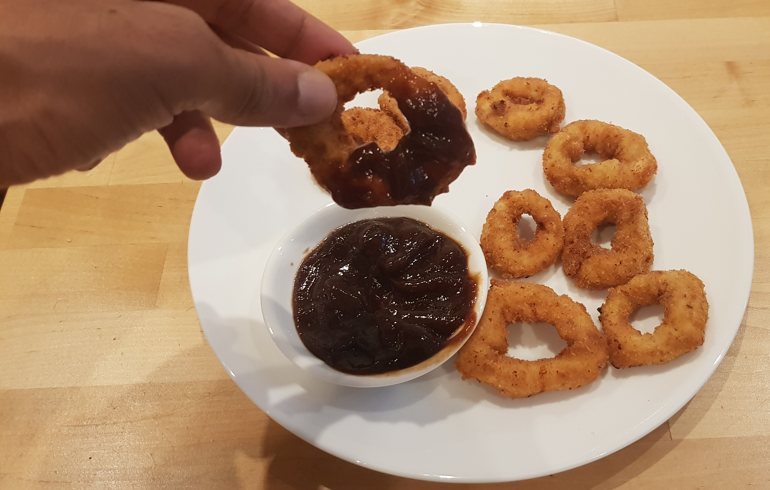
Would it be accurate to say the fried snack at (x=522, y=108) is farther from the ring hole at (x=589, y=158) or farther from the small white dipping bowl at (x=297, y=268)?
the small white dipping bowl at (x=297, y=268)

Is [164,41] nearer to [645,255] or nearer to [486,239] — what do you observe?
[486,239]

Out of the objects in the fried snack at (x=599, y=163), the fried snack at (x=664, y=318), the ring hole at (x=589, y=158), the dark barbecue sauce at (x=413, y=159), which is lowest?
the fried snack at (x=664, y=318)

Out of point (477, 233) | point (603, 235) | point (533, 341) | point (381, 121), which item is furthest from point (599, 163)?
point (381, 121)

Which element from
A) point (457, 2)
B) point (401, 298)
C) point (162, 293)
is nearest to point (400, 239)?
point (401, 298)

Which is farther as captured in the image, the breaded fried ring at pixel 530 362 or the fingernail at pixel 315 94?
the breaded fried ring at pixel 530 362

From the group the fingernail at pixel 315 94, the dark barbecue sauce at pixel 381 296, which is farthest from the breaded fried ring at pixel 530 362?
the fingernail at pixel 315 94

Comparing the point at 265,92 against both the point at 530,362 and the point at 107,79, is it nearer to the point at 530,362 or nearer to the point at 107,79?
the point at 107,79
